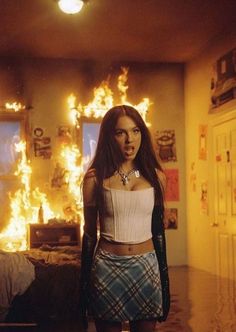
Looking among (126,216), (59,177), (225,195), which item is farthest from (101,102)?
(126,216)

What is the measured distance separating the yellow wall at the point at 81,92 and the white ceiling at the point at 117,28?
0.74 feet

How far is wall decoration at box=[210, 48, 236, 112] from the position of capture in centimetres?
693

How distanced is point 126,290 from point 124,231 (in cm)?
18

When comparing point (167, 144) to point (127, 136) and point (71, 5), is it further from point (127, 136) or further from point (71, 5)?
point (127, 136)

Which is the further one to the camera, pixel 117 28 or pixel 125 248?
pixel 117 28

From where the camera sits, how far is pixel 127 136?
5.28ft

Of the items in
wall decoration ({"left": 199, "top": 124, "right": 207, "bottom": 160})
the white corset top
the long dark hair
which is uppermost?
wall decoration ({"left": 199, "top": 124, "right": 207, "bottom": 160})

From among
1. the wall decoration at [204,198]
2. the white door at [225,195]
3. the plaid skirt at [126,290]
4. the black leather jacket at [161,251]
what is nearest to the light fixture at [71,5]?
the white door at [225,195]

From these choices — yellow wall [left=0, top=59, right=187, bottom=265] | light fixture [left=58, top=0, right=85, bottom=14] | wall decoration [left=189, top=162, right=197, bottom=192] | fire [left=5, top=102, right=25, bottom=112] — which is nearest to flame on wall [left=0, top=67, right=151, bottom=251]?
fire [left=5, top=102, right=25, bottom=112]

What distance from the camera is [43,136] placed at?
8.45 m

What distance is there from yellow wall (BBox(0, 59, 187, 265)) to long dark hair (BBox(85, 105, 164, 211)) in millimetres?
6856

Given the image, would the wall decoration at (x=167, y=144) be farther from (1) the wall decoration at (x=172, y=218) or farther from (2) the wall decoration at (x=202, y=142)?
(1) the wall decoration at (x=172, y=218)

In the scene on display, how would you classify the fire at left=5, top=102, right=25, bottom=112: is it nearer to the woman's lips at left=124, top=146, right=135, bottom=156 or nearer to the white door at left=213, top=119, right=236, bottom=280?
the white door at left=213, top=119, right=236, bottom=280

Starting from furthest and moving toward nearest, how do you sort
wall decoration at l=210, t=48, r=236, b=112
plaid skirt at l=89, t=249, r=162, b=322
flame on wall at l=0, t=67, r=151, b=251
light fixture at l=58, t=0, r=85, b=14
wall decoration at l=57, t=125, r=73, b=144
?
wall decoration at l=57, t=125, r=73, b=144, flame on wall at l=0, t=67, r=151, b=251, wall decoration at l=210, t=48, r=236, b=112, light fixture at l=58, t=0, r=85, b=14, plaid skirt at l=89, t=249, r=162, b=322
